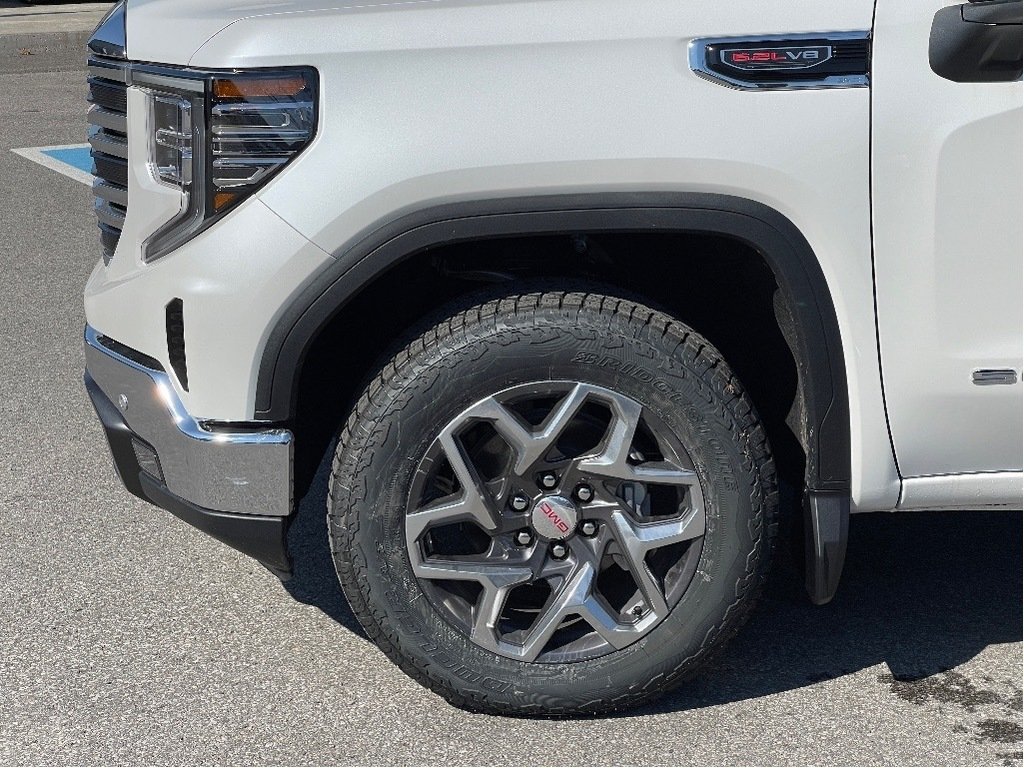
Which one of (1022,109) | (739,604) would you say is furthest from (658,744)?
(1022,109)

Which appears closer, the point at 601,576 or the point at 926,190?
the point at 926,190

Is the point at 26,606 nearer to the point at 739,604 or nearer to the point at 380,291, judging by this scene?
the point at 380,291

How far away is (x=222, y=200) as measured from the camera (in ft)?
8.68

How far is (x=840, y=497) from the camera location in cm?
279

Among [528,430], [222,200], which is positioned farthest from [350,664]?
[222,200]

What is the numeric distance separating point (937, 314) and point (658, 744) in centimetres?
104

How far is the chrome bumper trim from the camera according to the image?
2758 mm

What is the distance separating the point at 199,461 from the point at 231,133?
0.66 meters

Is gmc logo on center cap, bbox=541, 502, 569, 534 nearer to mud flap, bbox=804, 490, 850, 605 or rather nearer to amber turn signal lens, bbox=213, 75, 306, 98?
mud flap, bbox=804, 490, 850, 605

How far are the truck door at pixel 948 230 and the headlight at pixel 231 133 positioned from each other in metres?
1.06

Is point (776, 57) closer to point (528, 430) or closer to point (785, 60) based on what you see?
point (785, 60)

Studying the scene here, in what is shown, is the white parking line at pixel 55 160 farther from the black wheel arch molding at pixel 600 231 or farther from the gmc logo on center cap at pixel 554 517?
the gmc logo on center cap at pixel 554 517

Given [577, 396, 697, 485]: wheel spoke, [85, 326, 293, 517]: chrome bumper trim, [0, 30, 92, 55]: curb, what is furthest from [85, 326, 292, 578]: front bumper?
[0, 30, 92, 55]: curb

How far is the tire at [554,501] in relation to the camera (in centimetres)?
273
